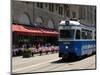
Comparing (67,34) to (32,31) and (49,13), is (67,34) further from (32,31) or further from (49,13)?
(32,31)

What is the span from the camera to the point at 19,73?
4066 mm

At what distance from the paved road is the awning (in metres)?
0.34

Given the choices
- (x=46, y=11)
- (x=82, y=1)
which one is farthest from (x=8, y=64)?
(x=82, y=1)

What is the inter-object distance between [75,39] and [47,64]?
622mm

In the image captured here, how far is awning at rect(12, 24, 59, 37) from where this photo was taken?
4.00 metres

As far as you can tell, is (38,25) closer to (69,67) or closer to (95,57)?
(69,67)

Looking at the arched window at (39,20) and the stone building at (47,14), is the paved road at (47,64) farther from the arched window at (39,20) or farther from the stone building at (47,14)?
the arched window at (39,20)

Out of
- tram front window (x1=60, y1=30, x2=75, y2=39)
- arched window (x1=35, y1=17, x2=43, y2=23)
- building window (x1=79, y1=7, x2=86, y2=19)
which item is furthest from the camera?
building window (x1=79, y1=7, x2=86, y2=19)

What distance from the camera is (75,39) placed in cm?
447

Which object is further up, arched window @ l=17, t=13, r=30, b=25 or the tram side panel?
arched window @ l=17, t=13, r=30, b=25

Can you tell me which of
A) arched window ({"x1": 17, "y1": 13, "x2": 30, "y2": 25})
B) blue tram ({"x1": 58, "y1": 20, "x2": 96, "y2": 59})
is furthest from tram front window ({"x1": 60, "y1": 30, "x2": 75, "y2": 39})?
arched window ({"x1": 17, "y1": 13, "x2": 30, "y2": 25})

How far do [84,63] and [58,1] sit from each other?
1101mm

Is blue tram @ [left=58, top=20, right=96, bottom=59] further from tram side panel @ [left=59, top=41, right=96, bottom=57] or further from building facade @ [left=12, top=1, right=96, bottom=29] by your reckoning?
building facade @ [left=12, top=1, right=96, bottom=29]

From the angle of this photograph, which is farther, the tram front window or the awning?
the tram front window
